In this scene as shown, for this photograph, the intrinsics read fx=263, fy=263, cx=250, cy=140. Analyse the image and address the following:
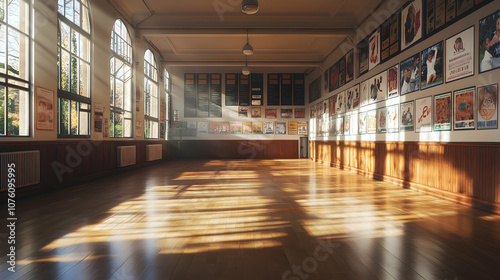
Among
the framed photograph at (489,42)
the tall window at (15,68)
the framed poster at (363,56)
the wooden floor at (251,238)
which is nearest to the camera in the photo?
the wooden floor at (251,238)

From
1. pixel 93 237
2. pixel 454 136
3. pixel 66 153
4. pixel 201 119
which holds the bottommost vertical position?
pixel 93 237

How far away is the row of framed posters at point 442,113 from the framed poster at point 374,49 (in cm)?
127

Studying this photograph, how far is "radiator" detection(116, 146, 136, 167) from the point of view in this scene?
7430 millimetres

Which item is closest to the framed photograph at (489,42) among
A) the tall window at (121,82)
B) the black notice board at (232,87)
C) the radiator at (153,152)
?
the tall window at (121,82)

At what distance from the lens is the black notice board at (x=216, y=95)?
1386cm

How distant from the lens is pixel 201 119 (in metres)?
13.9

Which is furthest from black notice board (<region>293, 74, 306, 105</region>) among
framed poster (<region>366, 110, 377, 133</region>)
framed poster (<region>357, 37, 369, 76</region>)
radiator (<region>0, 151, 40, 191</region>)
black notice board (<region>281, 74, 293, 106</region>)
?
radiator (<region>0, 151, 40, 191</region>)

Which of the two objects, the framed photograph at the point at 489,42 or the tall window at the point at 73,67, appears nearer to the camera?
the framed photograph at the point at 489,42

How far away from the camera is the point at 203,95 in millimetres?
13859

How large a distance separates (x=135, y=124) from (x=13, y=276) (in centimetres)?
730

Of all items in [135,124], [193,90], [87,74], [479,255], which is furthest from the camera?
[193,90]

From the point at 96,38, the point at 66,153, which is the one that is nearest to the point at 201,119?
the point at 96,38

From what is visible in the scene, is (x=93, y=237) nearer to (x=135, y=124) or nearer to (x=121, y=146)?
(x=121, y=146)

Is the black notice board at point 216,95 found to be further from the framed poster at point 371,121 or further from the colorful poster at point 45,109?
the colorful poster at point 45,109
